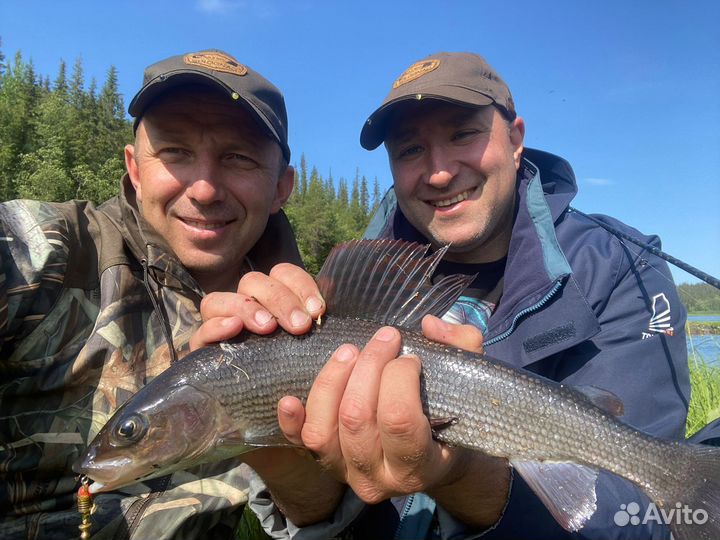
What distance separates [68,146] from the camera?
57.8 metres

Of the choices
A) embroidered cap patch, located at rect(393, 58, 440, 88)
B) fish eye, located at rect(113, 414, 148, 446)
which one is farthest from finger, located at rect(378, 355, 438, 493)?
embroidered cap patch, located at rect(393, 58, 440, 88)

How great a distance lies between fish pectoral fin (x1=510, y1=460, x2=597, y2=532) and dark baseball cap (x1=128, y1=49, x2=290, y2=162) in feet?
8.98

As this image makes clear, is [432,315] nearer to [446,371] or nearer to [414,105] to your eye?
[446,371]

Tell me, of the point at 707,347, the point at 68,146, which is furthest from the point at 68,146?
the point at 707,347

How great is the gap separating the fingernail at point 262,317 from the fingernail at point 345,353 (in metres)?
0.41

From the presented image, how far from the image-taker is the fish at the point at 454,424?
242 centimetres

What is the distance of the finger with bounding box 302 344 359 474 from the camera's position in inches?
92.7

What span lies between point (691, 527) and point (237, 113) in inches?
143

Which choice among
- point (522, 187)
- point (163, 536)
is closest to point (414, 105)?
point (522, 187)

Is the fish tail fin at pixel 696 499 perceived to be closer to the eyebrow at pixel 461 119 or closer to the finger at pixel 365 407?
the finger at pixel 365 407

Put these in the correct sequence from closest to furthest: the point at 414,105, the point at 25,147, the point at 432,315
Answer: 1. the point at 432,315
2. the point at 414,105
3. the point at 25,147

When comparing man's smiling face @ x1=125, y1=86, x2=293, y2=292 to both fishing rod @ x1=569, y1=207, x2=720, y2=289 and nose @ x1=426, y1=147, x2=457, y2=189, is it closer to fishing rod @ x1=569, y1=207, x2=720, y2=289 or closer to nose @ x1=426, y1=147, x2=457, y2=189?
nose @ x1=426, y1=147, x2=457, y2=189

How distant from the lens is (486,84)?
4.34m

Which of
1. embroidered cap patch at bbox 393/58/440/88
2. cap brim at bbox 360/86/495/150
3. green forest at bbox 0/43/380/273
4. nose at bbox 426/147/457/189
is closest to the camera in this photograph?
cap brim at bbox 360/86/495/150
